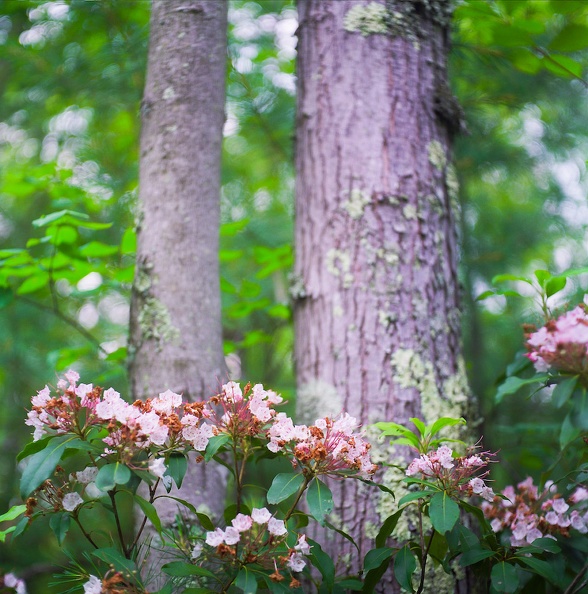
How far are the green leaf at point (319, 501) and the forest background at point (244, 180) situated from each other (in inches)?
39.5

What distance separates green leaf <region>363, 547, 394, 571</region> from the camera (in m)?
1.17

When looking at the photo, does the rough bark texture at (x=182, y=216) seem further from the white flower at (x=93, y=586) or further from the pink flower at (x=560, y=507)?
the pink flower at (x=560, y=507)

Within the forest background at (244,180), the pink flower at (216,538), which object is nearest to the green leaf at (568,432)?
the pink flower at (216,538)

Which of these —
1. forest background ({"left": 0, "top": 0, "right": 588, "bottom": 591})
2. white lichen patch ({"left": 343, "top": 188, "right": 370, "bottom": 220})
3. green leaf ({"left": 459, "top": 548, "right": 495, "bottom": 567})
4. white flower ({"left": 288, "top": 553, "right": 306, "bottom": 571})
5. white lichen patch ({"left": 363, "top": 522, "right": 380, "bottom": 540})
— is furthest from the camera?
forest background ({"left": 0, "top": 0, "right": 588, "bottom": 591})

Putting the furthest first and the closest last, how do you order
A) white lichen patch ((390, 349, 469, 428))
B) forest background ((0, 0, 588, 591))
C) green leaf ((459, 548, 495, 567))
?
forest background ((0, 0, 588, 591)) < white lichen patch ((390, 349, 469, 428)) < green leaf ((459, 548, 495, 567))

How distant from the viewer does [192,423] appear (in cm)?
107

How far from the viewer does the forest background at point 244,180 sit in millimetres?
2123

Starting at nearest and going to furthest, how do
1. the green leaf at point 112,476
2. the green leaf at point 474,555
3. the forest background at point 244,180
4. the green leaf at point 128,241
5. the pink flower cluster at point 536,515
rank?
the green leaf at point 112,476
the green leaf at point 474,555
the pink flower cluster at point 536,515
the green leaf at point 128,241
the forest background at point 244,180

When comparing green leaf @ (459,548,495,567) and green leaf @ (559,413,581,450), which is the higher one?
green leaf @ (559,413,581,450)

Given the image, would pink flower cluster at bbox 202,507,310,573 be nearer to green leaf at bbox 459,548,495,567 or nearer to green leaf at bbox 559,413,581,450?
green leaf at bbox 459,548,495,567

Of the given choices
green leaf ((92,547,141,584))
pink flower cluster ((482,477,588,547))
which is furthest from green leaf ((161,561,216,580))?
pink flower cluster ((482,477,588,547))

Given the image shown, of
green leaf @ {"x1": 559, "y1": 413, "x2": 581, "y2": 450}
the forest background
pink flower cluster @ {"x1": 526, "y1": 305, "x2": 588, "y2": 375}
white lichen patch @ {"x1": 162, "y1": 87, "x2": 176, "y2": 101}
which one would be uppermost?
white lichen patch @ {"x1": 162, "y1": 87, "x2": 176, "y2": 101}

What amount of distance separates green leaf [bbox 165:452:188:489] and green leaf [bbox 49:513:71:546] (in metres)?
0.21

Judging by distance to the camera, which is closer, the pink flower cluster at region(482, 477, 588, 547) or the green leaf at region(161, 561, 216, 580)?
the green leaf at region(161, 561, 216, 580)
